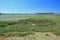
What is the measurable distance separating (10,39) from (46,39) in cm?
359

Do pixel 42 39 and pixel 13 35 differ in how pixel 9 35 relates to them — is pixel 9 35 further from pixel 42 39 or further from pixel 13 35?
pixel 42 39

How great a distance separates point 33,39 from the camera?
47.2 ft

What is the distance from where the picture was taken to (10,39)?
14664 mm

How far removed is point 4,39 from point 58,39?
537 centimetres

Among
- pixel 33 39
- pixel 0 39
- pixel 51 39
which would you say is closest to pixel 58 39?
pixel 51 39

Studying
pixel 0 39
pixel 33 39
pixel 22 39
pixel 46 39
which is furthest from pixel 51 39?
pixel 0 39

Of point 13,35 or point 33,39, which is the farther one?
point 13,35

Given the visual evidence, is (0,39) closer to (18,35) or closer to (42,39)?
(18,35)

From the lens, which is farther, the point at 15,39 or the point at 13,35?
the point at 13,35

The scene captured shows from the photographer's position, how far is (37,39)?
571 inches

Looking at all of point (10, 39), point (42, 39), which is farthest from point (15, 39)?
point (42, 39)

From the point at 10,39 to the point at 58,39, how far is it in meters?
4.81

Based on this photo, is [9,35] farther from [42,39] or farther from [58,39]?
[58,39]

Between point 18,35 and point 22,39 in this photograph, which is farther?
point 18,35
